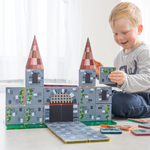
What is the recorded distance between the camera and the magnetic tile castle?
2.65 feet

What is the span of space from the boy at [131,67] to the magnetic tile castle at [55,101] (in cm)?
13

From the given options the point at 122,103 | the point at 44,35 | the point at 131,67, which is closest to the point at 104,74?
the point at 122,103

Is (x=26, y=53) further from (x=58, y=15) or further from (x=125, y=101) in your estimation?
(x=125, y=101)

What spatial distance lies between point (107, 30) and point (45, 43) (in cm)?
69

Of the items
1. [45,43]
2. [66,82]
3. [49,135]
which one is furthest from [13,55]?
[49,135]

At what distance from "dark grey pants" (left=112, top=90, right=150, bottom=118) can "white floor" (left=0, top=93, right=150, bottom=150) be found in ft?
0.88

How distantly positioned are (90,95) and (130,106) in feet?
0.78

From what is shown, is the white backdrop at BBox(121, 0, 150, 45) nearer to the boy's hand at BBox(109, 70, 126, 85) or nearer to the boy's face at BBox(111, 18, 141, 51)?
the boy's face at BBox(111, 18, 141, 51)

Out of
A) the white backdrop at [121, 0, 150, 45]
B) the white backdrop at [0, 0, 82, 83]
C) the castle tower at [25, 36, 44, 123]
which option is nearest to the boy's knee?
the castle tower at [25, 36, 44, 123]

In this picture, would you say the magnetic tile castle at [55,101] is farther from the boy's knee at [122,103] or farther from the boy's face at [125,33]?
the boy's face at [125,33]

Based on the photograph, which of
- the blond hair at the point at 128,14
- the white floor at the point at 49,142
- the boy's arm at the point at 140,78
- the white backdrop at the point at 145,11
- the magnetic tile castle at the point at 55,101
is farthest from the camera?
the white backdrop at the point at 145,11

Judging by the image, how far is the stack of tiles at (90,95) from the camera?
876 mm

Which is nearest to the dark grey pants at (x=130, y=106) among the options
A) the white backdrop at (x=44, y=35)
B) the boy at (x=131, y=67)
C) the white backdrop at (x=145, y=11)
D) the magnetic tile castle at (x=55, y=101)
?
the boy at (x=131, y=67)

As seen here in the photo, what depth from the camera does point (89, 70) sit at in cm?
89
